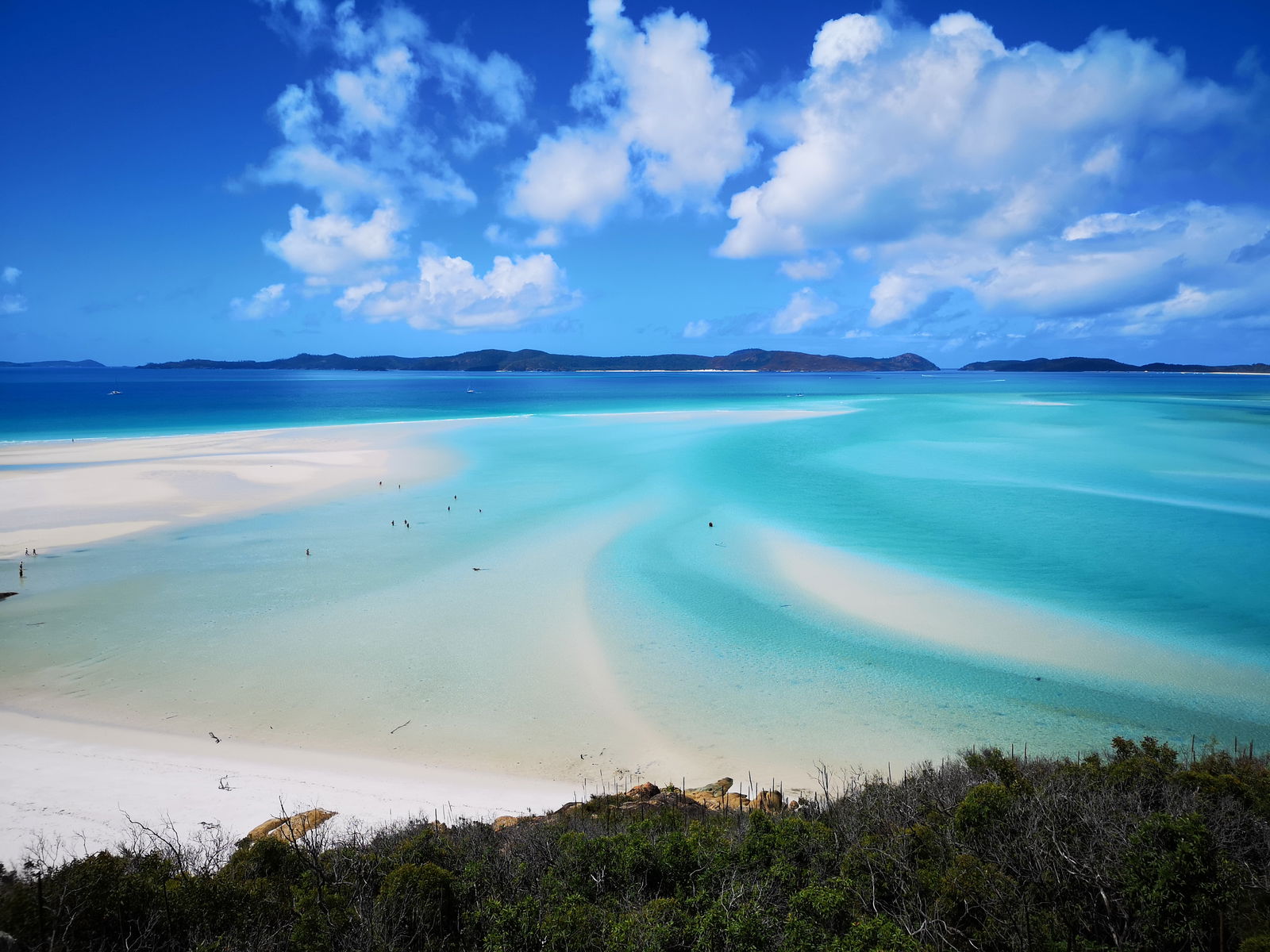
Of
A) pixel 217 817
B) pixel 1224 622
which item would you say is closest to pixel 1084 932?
pixel 217 817

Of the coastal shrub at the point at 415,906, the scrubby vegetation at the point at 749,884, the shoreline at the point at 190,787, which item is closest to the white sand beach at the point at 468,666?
the shoreline at the point at 190,787

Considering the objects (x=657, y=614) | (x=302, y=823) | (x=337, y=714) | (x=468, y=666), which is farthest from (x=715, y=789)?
(x=657, y=614)

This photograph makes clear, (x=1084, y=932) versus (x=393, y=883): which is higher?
(x=393, y=883)

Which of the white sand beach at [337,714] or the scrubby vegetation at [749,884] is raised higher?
the scrubby vegetation at [749,884]

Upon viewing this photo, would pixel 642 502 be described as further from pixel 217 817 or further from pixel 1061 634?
pixel 217 817

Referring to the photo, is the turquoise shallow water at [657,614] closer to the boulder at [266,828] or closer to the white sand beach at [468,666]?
the white sand beach at [468,666]

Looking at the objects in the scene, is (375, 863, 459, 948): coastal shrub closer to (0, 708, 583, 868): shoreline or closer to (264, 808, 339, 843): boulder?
(264, 808, 339, 843): boulder
